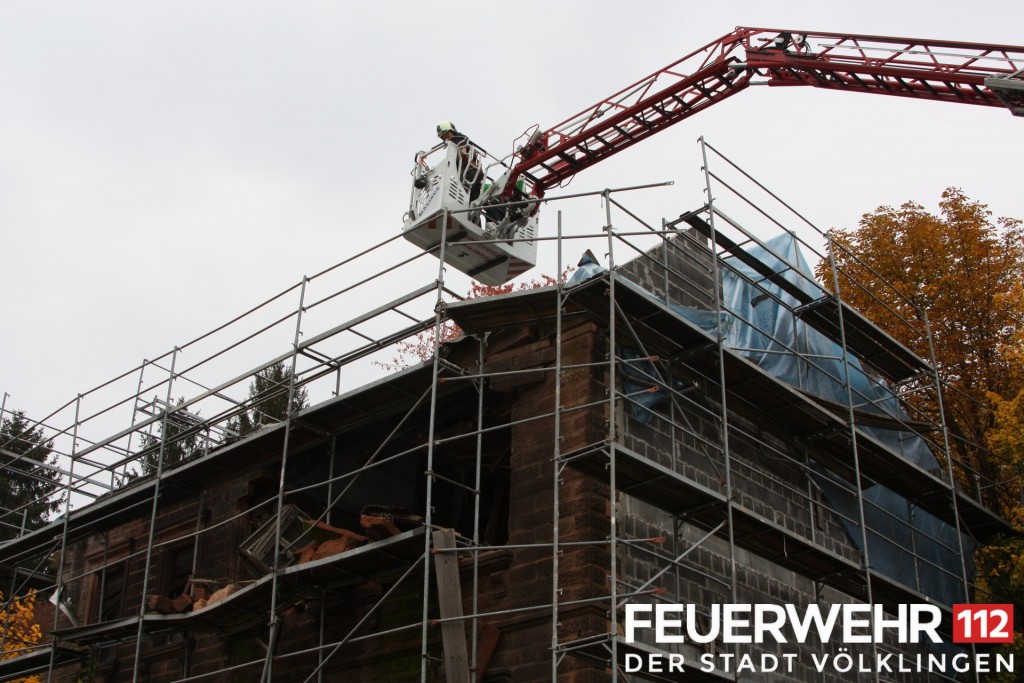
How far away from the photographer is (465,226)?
20.7 metres

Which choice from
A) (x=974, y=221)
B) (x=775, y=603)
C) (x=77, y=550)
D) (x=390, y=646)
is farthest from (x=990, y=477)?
(x=77, y=550)

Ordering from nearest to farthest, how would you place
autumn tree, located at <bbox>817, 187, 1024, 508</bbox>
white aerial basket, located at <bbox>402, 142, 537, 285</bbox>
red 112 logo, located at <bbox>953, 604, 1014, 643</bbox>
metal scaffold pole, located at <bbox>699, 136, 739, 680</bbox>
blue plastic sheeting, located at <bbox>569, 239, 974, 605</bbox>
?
metal scaffold pole, located at <bbox>699, 136, 739, 680</bbox>, blue plastic sheeting, located at <bbox>569, 239, 974, 605</bbox>, red 112 logo, located at <bbox>953, 604, 1014, 643</bbox>, white aerial basket, located at <bbox>402, 142, 537, 285</bbox>, autumn tree, located at <bbox>817, 187, 1024, 508</bbox>

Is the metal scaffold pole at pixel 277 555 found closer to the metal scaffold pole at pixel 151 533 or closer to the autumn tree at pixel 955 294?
the metal scaffold pole at pixel 151 533

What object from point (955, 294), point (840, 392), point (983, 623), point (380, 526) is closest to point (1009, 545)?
point (983, 623)

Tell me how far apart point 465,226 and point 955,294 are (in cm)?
1041

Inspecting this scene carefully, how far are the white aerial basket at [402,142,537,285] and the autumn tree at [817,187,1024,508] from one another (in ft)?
21.7

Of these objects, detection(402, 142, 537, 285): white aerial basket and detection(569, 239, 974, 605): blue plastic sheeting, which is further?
detection(402, 142, 537, 285): white aerial basket

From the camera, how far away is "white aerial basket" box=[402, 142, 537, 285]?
20.7 metres

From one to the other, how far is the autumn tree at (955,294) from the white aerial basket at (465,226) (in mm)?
6603

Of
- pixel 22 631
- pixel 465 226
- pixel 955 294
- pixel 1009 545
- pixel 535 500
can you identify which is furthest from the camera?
pixel 22 631

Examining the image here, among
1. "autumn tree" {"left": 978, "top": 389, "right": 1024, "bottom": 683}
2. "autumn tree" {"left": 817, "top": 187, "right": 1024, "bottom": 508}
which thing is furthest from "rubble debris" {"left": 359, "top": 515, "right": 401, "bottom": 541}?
"autumn tree" {"left": 817, "top": 187, "right": 1024, "bottom": 508}

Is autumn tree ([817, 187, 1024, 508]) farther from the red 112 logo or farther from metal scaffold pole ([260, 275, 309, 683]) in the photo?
metal scaffold pole ([260, 275, 309, 683])

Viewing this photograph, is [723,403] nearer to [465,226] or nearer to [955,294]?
[465,226]

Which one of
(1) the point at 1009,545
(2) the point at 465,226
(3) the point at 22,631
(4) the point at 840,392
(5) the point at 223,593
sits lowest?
(5) the point at 223,593
